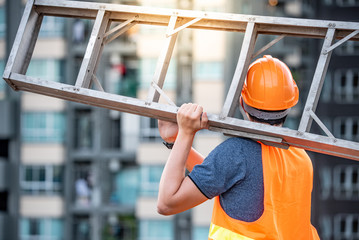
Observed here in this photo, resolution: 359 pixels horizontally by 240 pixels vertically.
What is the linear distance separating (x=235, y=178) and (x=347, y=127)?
20361 mm

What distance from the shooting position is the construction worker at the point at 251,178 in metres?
1.87

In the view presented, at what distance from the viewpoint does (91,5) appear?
7.36 feet

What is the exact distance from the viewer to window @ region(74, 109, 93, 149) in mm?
→ 20375

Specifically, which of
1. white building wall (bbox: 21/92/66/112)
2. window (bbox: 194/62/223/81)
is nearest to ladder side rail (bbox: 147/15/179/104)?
window (bbox: 194/62/223/81)

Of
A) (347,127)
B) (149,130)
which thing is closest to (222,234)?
(149,130)

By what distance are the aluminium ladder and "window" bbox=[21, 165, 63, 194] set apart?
18552mm

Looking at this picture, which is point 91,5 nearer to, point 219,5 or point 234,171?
point 234,171

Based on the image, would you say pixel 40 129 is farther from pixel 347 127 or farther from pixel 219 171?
pixel 219 171

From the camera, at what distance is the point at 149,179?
64.1ft

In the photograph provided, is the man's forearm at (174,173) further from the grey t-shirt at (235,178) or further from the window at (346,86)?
the window at (346,86)

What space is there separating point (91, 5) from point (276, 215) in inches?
43.7

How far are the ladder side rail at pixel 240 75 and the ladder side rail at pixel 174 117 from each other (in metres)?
0.06

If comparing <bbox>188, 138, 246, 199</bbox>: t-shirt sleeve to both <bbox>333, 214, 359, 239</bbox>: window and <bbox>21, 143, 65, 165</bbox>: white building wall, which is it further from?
<bbox>333, 214, 359, 239</bbox>: window

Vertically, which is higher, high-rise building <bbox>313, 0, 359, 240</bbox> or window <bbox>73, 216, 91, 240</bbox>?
high-rise building <bbox>313, 0, 359, 240</bbox>
